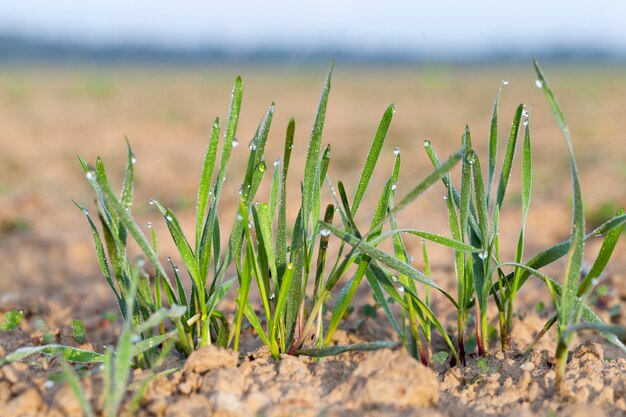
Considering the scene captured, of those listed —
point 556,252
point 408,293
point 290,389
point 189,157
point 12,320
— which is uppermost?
point 556,252

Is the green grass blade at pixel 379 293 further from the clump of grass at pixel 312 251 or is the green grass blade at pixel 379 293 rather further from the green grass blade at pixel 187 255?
the green grass blade at pixel 187 255

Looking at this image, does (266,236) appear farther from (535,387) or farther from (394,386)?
(535,387)

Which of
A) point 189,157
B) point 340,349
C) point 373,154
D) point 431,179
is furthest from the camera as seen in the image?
point 189,157

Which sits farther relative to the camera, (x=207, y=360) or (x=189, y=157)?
(x=189, y=157)

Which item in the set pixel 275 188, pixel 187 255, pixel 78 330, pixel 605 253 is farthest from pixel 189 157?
pixel 605 253

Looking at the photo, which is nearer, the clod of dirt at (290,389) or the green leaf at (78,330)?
the clod of dirt at (290,389)

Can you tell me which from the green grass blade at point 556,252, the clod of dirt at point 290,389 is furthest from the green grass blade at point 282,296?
the green grass blade at point 556,252

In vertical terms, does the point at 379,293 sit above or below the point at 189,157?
above

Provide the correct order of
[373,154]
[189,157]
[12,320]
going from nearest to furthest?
[373,154] < [12,320] < [189,157]

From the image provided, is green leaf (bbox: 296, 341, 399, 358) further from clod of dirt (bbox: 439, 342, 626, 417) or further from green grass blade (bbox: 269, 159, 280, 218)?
green grass blade (bbox: 269, 159, 280, 218)

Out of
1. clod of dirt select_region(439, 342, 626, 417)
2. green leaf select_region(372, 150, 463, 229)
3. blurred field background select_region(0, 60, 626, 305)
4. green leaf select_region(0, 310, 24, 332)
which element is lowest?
blurred field background select_region(0, 60, 626, 305)

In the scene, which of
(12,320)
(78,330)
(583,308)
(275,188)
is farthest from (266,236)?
(12,320)

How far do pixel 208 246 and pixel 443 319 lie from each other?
91cm

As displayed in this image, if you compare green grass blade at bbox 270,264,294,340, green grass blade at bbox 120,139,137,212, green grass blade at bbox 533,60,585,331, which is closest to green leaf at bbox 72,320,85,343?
green grass blade at bbox 120,139,137,212
